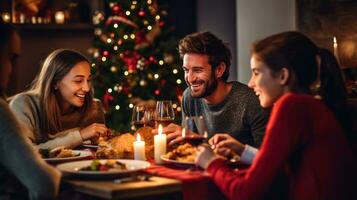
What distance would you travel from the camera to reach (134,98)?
612 centimetres

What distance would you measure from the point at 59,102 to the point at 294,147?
65.0 inches

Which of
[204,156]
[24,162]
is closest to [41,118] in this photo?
[24,162]

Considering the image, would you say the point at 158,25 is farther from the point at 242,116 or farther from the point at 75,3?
the point at 242,116

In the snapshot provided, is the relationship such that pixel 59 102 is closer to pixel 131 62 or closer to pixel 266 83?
pixel 266 83

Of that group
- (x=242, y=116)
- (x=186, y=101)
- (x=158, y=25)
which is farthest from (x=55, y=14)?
(x=242, y=116)

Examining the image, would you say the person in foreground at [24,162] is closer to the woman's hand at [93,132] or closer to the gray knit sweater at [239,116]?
the woman's hand at [93,132]

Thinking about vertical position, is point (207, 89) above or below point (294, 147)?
above

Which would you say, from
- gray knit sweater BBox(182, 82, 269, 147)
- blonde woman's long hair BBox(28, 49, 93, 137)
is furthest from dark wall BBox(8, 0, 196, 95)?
gray knit sweater BBox(182, 82, 269, 147)

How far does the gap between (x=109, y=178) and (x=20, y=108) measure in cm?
111

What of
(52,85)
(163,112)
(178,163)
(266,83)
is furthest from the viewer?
(52,85)

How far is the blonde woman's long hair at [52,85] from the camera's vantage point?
123 inches

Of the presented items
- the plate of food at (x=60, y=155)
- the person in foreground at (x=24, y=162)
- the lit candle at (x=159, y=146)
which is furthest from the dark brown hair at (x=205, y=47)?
the person in foreground at (x=24, y=162)

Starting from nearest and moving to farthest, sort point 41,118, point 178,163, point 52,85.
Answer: point 178,163
point 41,118
point 52,85

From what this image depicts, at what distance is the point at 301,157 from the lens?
80.2 inches
